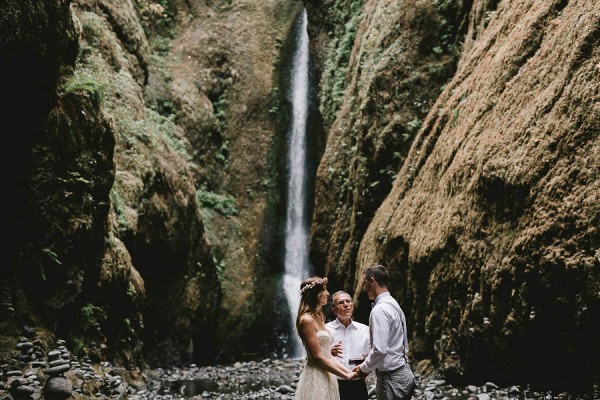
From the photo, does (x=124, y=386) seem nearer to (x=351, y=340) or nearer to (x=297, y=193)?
(x=351, y=340)

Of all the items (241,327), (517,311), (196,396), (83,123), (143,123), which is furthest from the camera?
(241,327)

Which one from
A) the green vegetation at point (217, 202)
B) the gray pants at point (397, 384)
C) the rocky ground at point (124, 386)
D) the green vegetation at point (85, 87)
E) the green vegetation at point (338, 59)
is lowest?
the rocky ground at point (124, 386)

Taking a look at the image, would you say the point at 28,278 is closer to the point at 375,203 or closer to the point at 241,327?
the point at 375,203

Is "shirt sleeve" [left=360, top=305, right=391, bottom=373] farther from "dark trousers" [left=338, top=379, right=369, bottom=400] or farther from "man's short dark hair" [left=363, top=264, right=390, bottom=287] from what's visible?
"dark trousers" [left=338, top=379, right=369, bottom=400]

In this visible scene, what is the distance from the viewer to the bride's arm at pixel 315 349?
503cm

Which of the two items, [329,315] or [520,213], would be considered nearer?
[520,213]

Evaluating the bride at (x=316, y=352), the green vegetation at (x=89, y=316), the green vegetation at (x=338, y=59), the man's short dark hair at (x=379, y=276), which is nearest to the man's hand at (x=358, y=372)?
the bride at (x=316, y=352)

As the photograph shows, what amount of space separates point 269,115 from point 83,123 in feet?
57.1

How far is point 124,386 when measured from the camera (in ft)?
34.0

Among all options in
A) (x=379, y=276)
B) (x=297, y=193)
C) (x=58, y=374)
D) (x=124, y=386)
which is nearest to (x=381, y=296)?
(x=379, y=276)

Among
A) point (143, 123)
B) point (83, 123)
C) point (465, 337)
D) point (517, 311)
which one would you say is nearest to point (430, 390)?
point (465, 337)

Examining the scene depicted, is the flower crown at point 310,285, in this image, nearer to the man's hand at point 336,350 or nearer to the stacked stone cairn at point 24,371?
the man's hand at point 336,350

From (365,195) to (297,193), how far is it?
986 cm

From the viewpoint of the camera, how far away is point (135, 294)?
13234 millimetres
